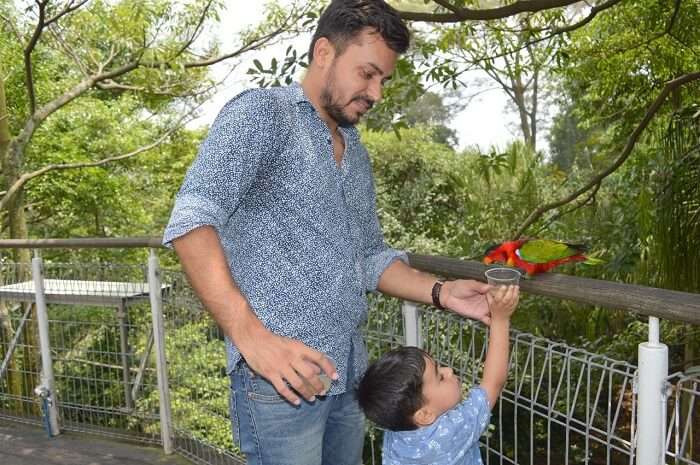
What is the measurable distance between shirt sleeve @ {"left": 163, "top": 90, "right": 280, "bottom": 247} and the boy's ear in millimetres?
619

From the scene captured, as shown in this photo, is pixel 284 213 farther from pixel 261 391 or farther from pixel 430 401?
pixel 430 401

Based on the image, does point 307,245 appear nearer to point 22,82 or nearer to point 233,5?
point 233,5

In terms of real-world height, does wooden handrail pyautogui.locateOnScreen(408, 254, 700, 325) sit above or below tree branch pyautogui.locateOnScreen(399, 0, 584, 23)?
below

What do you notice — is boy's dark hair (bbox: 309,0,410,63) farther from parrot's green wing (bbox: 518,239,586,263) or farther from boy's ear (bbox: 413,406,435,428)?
boy's ear (bbox: 413,406,435,428)

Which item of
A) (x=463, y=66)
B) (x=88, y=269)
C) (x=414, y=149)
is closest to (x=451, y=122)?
(x=414, y=149)

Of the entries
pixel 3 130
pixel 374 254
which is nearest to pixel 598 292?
pixel 374 254

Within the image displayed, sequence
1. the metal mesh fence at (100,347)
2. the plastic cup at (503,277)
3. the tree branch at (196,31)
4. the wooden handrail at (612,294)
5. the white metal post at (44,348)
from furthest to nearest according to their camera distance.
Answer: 1. the tree branch at (196,31)
2. the white metal post at (44,348)
3. the metal mesh fence at (100,347)
4. the plastic cup at (503,277)
5. the wooden handrail at (612,294)

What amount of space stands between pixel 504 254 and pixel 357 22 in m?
0.66

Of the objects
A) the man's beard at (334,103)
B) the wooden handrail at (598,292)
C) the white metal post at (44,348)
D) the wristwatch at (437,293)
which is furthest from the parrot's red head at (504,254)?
the white metal post at (44,348)

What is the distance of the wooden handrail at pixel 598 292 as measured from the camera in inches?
45.5

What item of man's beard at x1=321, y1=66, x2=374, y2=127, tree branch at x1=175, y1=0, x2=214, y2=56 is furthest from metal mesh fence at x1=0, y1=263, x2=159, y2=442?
tree branch at x1=175, y1=0, x2=214, y2=56

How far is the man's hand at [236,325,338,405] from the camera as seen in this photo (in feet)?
3.35

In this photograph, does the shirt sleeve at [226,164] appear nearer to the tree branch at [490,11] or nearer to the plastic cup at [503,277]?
the plastic cup at [503,277]

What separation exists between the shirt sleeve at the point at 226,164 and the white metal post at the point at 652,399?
0.81 meters
